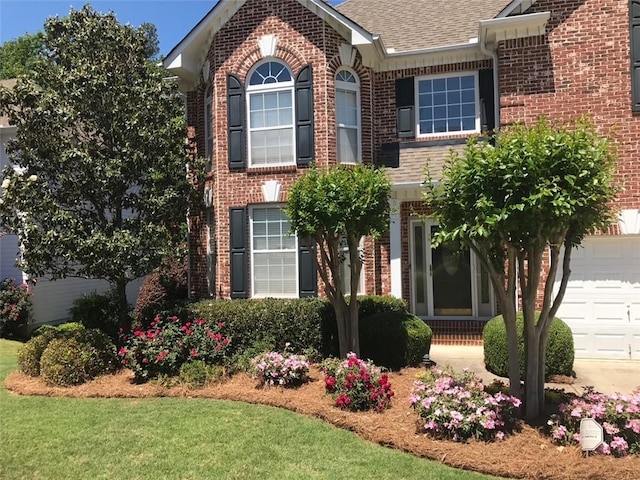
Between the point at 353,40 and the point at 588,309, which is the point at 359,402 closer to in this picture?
the point at 588,309

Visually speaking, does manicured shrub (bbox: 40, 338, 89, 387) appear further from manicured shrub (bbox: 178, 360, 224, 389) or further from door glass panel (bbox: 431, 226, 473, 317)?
door glass panel (bbox: 431, 226, 473, 317)

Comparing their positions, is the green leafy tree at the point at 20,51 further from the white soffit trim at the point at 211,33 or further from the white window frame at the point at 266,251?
the white window frame at the point at 266,251

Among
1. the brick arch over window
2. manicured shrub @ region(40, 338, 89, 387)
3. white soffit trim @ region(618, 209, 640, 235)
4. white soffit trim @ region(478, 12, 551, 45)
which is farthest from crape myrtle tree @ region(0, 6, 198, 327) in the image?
white soffit trim @ region(618, 209, 640, 235)

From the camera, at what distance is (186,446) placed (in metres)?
5.38

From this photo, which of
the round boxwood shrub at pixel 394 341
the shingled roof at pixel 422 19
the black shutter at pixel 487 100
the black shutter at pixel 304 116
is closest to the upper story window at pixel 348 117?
the black shutter at pixel 304 116

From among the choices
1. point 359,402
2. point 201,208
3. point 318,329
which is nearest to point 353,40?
point 201,208

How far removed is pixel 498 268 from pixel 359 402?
2267 millimetres

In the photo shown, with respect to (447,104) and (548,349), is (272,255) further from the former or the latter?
(548,349)

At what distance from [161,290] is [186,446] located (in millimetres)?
7359

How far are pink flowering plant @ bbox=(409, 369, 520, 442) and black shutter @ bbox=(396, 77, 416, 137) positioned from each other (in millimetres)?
6848

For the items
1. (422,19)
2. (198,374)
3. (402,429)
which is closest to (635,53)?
(422,19)

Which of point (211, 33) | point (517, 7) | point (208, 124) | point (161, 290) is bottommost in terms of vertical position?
point (161, 290)

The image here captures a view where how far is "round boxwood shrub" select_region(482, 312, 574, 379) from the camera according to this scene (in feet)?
26.5

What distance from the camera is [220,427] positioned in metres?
5.88
